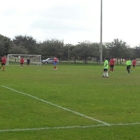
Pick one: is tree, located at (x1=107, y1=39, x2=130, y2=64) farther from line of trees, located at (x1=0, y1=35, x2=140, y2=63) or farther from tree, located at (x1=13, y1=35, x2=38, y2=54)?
tree, located at (x1=13, y1=35, x2=38, y2=54)

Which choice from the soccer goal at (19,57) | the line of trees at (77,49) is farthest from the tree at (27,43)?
the soccer goal at (19,57)

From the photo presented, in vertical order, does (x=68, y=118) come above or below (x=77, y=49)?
below

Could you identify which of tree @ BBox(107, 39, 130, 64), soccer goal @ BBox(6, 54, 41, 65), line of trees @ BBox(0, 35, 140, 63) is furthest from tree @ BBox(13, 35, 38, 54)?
soccer goal @ BBox(6, 54, 41, 65)

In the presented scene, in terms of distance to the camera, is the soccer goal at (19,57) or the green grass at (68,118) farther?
Result: the soccer goal at (19,57)

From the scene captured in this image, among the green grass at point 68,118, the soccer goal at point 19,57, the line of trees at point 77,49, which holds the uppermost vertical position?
the line of trees at point 77,49

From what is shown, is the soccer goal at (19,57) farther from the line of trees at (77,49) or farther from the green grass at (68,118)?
the green grass at (68,118)

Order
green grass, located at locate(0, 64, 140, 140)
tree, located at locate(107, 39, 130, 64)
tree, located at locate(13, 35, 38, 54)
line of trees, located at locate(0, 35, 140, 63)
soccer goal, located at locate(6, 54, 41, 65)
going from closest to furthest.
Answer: green grass, located at locate(0, 64, 140, 140) → soccer goal, located at locate(6, 54, 41, 65) → line of trees, located at locate(0, 35, 140, 63) → tree, located at locate(107, 39, 130, 64) → tree, located at locate(13, 35, 38, 54)

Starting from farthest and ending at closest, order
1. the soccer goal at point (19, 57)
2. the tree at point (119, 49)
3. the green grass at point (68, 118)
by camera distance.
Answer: the tree at point (119, 49)
the soccer goal at point (19, 57)
the green grass at point (68, 118)

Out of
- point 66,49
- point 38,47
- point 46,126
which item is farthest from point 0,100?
point 38,47

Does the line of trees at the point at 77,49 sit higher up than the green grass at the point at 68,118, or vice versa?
the line of trees at the point at 77,49

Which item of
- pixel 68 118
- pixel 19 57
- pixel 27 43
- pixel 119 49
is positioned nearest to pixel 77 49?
pixel 119 49

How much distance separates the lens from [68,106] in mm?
10867

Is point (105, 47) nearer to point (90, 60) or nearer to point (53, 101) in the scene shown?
point (90, 60)

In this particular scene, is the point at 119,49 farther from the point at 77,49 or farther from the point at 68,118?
the point at 68,118
